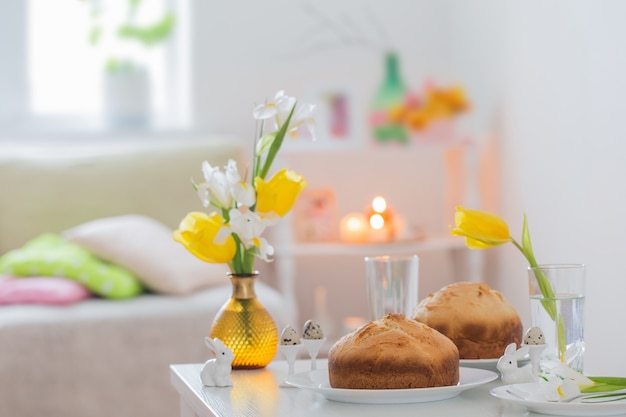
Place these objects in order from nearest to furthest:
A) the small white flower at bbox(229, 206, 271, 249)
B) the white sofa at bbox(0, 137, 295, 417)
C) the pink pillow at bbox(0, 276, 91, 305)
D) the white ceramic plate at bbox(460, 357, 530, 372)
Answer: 1. the white ceramic plate at bbox(460, 357, 530, 372)
2. the small white flower at bbox(229, 206, 271, 249)
3. the white sofa at bbox(0, 137, 295, 417)
4. the pink pillow at bbox(0, 276, 91, 305)

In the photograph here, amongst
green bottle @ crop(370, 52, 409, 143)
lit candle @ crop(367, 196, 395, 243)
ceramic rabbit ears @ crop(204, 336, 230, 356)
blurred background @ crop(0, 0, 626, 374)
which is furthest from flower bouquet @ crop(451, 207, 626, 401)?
green bottle @ crop(370, 52, 409, 143)

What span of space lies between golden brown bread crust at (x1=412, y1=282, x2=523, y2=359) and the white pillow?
1.47m

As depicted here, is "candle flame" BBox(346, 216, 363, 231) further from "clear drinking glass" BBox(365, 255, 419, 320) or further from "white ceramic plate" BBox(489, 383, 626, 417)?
"white ceramic plate" BBox(489, 383, 626, 417)

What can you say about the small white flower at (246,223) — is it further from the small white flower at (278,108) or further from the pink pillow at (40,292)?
the pink pillow at (40,292)

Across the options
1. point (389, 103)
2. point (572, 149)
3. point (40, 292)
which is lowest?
point (40, 292)

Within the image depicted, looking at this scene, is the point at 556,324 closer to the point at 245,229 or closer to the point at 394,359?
the point at 394,359

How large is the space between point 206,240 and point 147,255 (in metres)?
1.33

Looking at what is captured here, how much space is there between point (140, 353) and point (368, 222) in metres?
1.15

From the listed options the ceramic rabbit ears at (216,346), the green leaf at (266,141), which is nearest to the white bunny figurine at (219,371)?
the ceramic rabbit ears at (216,346)

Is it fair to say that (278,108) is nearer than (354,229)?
Yes

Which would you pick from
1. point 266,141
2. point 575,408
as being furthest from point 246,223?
point 575,408

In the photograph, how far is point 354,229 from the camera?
132 inches

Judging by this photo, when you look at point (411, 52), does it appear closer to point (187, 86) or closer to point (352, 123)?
point (352, 123)

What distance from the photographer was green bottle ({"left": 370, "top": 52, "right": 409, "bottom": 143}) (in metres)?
3.44
